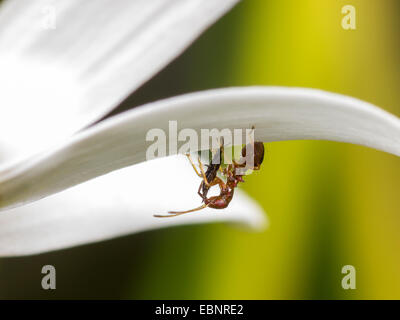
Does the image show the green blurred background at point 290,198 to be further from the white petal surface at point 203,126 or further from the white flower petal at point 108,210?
the white petal surface at point 203,126

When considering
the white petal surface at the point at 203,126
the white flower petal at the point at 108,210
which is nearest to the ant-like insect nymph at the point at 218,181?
the white flower petal at the point at 108,210

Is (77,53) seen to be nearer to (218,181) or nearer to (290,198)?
(218,181)

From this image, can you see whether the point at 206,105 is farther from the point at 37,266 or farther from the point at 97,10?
the point at 37,266

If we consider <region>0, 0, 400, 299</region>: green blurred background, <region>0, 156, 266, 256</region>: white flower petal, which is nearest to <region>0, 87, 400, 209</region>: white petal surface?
<region>0, 156, 266, 256</region>: white flower petal

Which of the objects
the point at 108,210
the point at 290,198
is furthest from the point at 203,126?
the point at 290,198

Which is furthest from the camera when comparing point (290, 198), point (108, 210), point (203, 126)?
point (290, 198)
